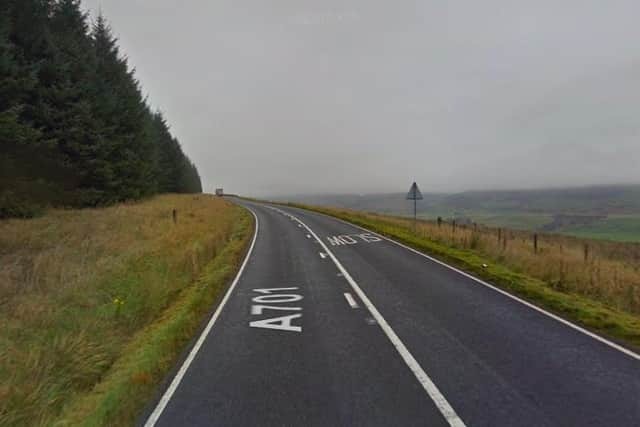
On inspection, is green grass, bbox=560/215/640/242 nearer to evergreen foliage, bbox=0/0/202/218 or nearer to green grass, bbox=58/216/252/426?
green grass, bbox=58/216/252/426

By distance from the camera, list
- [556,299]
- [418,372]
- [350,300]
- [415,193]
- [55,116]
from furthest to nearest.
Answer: [415,193] → [55,116] → [350,300] → [556,299] → [418,372]

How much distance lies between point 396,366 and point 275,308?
10.6 feet

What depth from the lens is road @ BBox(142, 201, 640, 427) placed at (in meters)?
3.30

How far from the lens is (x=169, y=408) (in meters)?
3.57

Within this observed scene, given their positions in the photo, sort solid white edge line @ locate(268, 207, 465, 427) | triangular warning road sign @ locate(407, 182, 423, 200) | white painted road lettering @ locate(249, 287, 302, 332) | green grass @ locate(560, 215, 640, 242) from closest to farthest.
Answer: solid white edge line @ locate(268, 207, 465, 427) < white painted road lettering @ locate(249, 287, 302, 332) < triangular warning road sign @ locate(407, 182, 423, 200) < green grass @ locate(560, 215, 640, 242)

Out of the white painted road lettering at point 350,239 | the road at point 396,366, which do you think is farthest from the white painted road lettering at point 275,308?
the white painted road lettering at point 350,239

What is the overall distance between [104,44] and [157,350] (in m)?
31.5

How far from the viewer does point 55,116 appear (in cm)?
1712

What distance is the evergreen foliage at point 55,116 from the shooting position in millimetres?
14123

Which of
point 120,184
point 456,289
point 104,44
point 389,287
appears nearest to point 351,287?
point 389,287

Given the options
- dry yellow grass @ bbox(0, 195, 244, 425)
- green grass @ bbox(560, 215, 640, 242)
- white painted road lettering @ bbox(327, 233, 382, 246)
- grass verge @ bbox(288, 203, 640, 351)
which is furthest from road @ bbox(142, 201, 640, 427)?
green grass @ bbox(560, 215, 640, 242)

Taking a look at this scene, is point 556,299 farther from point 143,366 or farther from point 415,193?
point 415,193

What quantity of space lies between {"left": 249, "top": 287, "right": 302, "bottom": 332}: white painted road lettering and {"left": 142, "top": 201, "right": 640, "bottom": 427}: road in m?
0.04

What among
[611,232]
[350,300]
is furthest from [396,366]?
[611,232]
